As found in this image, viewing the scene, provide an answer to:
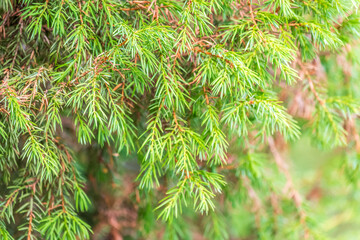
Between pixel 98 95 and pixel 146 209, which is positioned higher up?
pixel 98 95

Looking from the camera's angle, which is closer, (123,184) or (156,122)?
(156,122)

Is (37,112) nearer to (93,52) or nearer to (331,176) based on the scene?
(93,52)

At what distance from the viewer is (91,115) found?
82 cm

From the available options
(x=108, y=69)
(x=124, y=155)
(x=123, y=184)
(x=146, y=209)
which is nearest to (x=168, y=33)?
(x=108, y=69)

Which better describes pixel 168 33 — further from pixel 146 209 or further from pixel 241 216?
pixel 241 216

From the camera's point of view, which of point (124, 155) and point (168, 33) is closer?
point (168, 33)

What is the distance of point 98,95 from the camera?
83cm

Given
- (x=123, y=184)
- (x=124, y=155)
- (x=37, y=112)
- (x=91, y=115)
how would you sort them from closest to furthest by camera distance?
(x=91, y=115), (x=37, y=112), (x=124, y=155), (x=123, y=184)

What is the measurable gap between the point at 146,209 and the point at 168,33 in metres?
0.77

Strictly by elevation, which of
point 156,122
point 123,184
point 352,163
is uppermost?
point 156,122

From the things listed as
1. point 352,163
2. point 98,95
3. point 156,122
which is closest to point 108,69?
point 98,95

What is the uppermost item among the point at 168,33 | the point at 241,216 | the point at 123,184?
the point at 168,33

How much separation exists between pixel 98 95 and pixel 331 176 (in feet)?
6.10

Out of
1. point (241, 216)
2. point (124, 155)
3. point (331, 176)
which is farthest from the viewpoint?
point (331, 176)
